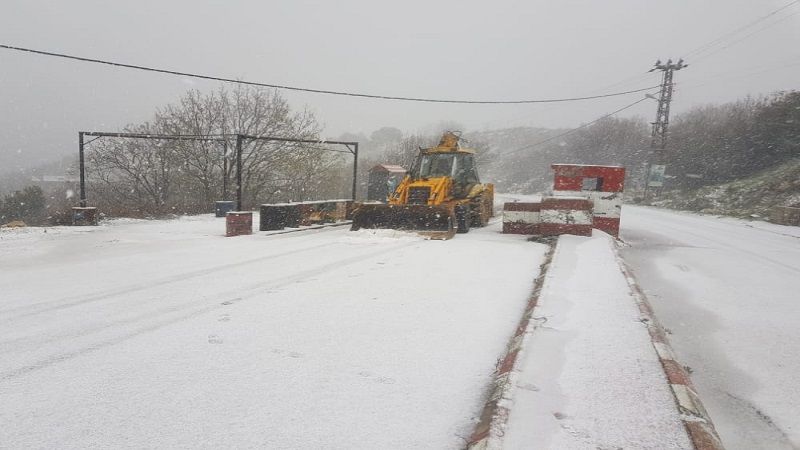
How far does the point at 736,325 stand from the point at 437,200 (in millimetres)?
7598

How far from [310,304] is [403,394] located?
7.22ft

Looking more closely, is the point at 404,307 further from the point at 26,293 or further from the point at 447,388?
the point at 26,293

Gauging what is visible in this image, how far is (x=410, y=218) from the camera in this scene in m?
10.8

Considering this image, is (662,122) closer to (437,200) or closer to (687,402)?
(437,200)

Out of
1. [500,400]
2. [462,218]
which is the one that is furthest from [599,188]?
[500,400]

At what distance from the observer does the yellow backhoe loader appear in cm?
1065

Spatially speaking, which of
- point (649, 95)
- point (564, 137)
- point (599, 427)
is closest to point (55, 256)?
point (599, 427)

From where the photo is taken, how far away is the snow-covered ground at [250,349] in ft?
7.78

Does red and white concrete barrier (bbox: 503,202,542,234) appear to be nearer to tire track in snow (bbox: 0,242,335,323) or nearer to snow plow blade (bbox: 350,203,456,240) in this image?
snow plow blade (bbox: 350,203,456,240)

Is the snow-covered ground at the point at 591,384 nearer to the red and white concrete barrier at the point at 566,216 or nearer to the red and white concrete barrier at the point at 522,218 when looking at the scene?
the red and white concrete barrier at the point at 566,216

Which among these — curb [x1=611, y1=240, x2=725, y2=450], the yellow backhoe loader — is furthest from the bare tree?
curb [x1=611, y1=240, x2=725, y2=450]

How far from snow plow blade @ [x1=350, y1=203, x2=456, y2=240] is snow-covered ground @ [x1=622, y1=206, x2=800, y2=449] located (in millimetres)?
4008

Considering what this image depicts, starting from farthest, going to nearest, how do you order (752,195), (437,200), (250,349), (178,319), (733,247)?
(752,195) < (437,200) < (733,247) < (178,319) < (250,349)

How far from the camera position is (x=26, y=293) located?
5.10 m
